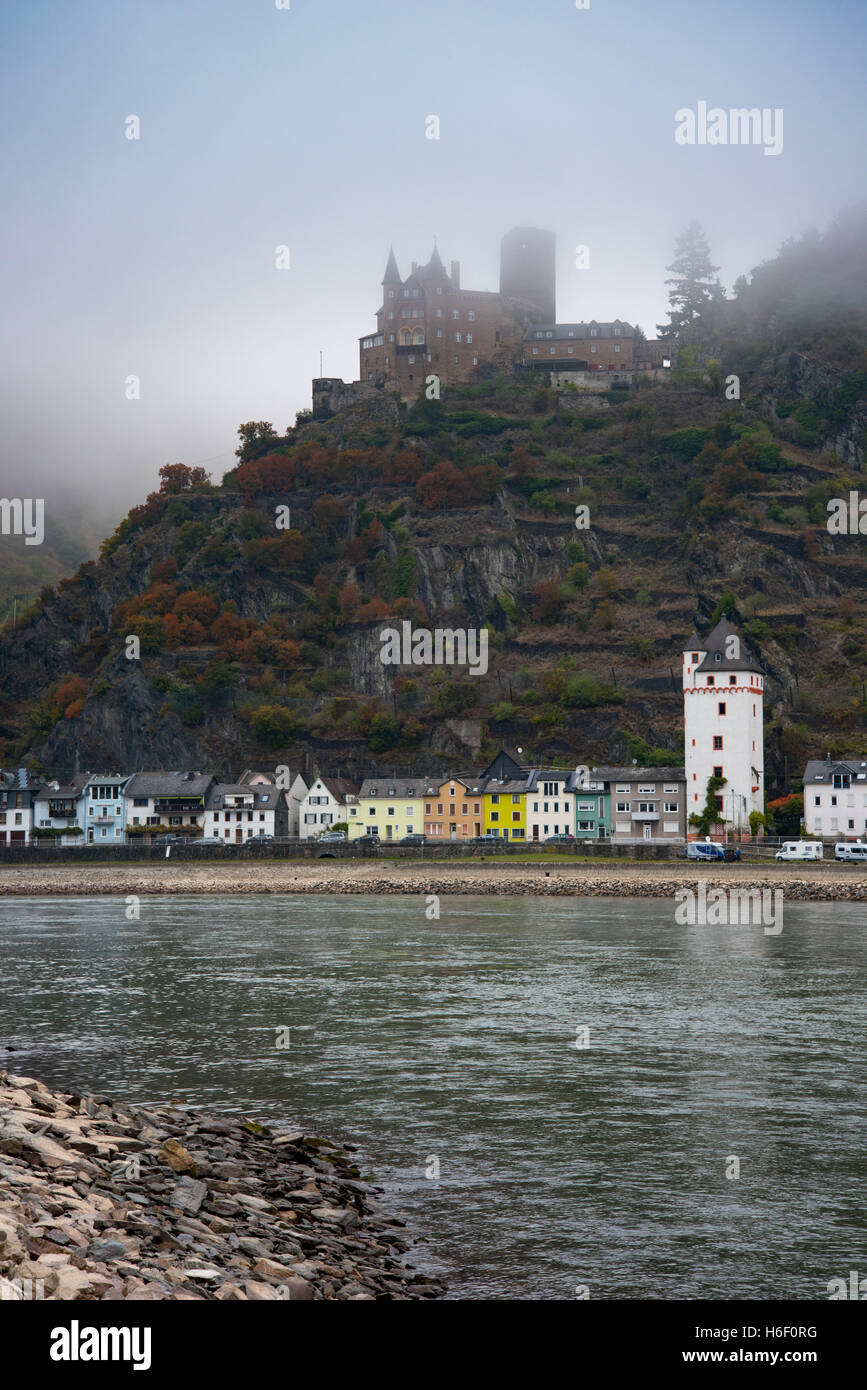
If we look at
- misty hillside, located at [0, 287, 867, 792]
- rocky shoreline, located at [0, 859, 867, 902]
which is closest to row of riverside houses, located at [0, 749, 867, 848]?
misty hillside, located at [0, 287, 867, 792]

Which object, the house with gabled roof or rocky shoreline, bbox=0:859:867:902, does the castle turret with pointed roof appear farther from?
rocky shoreline, bbox=0:859:867:902

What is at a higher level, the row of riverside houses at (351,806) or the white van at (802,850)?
the row of riverside houses at (351,806)

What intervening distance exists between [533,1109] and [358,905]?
40.2 m

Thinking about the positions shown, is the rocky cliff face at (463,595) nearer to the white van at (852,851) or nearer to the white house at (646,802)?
the white house at (646,802)

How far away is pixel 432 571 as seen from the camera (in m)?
132

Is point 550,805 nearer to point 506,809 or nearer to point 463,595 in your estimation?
point 506,809

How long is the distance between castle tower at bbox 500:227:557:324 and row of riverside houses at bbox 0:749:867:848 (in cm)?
8315

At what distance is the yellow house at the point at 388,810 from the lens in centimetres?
9950

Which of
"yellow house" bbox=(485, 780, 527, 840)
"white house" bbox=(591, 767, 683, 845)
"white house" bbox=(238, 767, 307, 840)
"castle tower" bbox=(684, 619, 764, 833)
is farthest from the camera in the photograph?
"white house" bbox=(238, 767, 307, 840)

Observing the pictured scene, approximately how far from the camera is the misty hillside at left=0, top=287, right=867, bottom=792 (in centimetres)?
11169

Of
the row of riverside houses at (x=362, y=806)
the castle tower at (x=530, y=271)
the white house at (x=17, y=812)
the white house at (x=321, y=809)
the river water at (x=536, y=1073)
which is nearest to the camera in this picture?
the river water at (x=536, y=1073)

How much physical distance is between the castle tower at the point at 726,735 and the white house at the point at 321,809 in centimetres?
2576

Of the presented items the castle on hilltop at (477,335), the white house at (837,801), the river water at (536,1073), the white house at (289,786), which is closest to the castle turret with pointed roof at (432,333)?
the castle on hilltop at (477,335)
